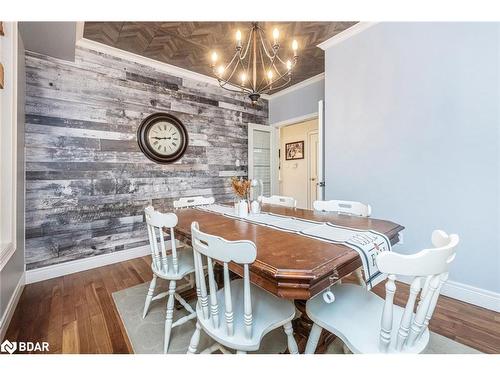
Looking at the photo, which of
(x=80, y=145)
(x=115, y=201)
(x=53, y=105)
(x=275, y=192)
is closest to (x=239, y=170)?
(x=275, y=192)

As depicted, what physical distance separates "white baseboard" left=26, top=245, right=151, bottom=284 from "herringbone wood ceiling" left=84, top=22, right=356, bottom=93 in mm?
2436

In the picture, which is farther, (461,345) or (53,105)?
(53,105)

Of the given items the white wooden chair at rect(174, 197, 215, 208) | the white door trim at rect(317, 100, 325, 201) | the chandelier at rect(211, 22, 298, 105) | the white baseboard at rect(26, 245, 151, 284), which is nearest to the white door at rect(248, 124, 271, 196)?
the chandelier at rect(211, 22, 298, 105)

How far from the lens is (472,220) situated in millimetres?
1901

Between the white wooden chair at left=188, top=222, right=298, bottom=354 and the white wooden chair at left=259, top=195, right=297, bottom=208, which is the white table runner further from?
the white wooden chair at left=259, top=195, right=297, bottom=208

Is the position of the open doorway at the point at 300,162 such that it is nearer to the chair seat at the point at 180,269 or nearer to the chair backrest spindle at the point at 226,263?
the chair seat at the point at 180,269

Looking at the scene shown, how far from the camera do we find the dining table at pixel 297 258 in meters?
0.88

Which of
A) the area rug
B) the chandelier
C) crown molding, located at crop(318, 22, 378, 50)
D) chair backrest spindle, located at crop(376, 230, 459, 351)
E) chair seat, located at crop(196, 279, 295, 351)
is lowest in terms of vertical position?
the area rug

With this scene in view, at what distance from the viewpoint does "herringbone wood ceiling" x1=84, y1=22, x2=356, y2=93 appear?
2.34 m

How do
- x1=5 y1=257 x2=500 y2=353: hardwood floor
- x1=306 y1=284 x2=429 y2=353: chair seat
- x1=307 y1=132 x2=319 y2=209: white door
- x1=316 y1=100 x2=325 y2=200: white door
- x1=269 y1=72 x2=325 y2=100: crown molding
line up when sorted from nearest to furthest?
x1=306 y1=284 x2=429 y2=353: chair seat → x1=5 y1=257 x2=500 y2=353: hardwood floor → x1=316 y1=100 x2=325 y2=200: white door → x1=269 y1=72 x2=325 y2=100: crown molding → x1=307 y1=132 x2=319 y2=209: white door

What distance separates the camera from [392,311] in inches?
33.2

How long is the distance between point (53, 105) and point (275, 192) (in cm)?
347
